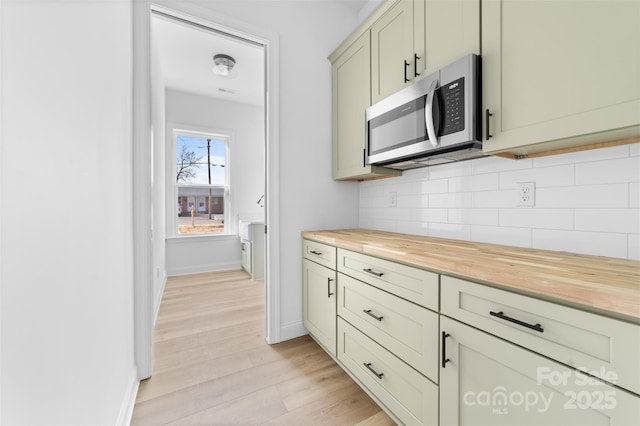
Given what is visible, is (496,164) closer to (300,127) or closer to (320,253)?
(320,253)

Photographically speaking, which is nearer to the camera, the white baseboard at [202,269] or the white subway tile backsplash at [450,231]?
the white subway tile backsplash at [450,231]

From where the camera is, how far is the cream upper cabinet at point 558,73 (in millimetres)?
858

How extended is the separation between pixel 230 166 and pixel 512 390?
15.3ft

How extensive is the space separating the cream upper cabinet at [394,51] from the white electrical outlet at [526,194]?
0.82 metres

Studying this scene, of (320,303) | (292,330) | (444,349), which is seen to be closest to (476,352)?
(444,349)

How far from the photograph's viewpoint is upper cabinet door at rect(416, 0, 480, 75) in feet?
4.14

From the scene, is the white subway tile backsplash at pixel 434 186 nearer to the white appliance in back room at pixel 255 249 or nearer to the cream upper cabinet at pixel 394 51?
the cream upper cabinet at pixel 394 51

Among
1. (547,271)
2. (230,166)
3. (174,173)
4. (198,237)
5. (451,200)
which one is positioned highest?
(230,166)

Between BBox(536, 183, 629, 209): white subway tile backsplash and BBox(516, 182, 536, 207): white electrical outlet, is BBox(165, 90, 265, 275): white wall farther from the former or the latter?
BBox(536, 183, 629, 209): white subway tile backsplash

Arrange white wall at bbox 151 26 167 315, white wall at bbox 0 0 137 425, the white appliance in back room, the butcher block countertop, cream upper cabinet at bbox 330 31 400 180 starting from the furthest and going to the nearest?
the white appliance in back room, white wall at bbox 151 26 167 315, cream upper cabinet at bbox 330 31 400 180, the butcher block countertop, white wall at bbox 0 0 137 425

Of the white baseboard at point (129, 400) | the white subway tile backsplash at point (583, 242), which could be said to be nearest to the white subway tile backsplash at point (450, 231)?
the white subway tile backsplash at point (583, 242)

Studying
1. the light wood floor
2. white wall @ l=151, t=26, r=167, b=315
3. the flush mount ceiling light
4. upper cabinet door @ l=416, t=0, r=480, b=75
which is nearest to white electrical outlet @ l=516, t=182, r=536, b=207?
upper cabinet door @ l=416, t=0, r=480, b=75

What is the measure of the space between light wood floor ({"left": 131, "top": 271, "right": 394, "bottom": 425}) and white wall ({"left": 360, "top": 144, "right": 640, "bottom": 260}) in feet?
3.76

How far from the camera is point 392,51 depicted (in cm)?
172
